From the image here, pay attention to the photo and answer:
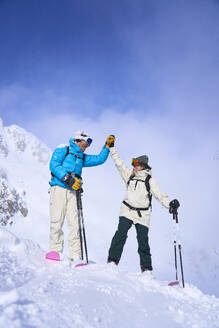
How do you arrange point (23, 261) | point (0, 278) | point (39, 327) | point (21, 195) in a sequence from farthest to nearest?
1. point (21, 195)
2. point (23, 261)
3. point (0, 278)
4. point (39, 327)

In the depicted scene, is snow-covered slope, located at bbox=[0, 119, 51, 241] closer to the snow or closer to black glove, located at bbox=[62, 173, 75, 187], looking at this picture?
A: black glove, located at bbox=[62, 173, 75, 187]

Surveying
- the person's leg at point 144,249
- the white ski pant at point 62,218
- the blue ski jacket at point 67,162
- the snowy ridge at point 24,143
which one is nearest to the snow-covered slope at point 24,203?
the blue ski jacket at point 67,162

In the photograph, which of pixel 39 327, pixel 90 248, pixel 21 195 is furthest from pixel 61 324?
pixel 21 195

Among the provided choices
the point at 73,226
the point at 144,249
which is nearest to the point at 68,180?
the point at 73,226

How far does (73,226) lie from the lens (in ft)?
18.5

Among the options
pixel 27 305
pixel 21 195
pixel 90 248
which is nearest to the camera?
pixel 27 305

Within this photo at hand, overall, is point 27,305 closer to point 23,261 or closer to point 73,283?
point 73,283

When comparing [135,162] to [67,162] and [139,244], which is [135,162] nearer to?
[67,162]

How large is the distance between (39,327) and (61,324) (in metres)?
0.23

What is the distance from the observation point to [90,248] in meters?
46.6

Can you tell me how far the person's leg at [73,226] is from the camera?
217 inches

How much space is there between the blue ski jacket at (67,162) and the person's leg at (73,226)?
0.31 m

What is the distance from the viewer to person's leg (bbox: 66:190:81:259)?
5.52 m

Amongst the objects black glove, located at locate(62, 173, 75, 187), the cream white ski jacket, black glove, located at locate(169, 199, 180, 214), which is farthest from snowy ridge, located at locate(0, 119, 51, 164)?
black glove, located at locate(169, 199, 180, 214)
